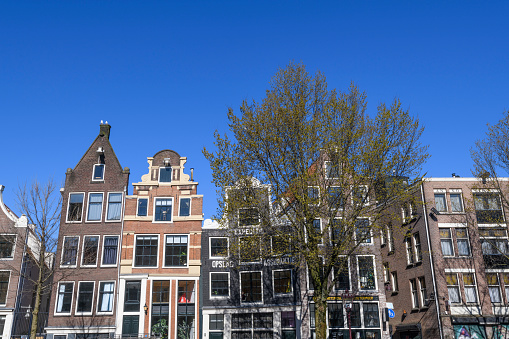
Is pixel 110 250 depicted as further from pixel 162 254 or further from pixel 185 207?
pixel 185 207

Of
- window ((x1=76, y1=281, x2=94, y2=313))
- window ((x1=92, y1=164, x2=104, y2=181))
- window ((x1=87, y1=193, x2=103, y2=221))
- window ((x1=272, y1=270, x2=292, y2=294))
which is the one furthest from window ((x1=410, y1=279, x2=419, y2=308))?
window ((x1=92, y1=164, x2=104, y2=181))

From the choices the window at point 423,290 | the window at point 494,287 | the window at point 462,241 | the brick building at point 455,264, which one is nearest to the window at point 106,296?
the brick building at point 455,264

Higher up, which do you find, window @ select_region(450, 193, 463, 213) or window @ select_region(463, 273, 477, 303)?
window @ select_region(450, 193, 463, 213)

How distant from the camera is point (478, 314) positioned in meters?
36.2

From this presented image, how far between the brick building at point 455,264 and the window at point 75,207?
2410cm

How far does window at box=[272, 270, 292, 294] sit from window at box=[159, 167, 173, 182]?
11.8 m

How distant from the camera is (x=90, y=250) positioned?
123 feet

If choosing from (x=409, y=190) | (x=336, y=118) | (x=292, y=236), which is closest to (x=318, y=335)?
(x=292, y=236)

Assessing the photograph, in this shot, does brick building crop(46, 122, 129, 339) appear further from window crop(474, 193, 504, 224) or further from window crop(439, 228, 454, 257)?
window crop(474, 193, 504, 224)

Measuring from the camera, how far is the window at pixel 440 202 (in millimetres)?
39156

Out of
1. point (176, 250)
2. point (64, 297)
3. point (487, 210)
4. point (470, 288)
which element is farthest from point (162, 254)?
point (487, 210)

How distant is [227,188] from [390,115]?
10196mm

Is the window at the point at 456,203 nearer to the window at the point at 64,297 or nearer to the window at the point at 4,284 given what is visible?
the window at the point at 64,297

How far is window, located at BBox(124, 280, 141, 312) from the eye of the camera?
35844 mm
